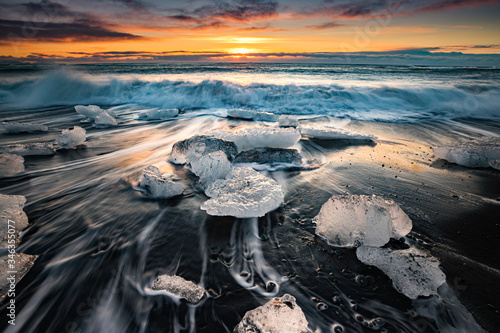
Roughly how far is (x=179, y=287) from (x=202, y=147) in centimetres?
243

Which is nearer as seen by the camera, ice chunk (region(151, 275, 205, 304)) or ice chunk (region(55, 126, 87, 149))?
ice chunk (region(151, 275, 205, 304))

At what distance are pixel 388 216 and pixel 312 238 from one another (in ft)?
2.26

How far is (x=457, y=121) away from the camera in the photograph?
7.49m

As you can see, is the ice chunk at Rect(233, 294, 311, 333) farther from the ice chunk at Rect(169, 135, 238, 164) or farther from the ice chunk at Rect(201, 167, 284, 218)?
the ice chunk at Rect(169, 135, 238, 164)

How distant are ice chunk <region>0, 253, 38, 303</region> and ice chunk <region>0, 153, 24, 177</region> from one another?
242 cm

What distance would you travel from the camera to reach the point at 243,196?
2.67m

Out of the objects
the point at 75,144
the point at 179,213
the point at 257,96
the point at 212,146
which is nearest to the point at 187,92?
the point at 257,96

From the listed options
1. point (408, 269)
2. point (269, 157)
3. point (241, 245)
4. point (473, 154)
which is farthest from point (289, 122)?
point (408, 269)

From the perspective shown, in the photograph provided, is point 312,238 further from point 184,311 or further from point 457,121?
point 457,121

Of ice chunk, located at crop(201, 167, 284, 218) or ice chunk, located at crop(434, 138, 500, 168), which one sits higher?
ice chunk, located at crop(434, 138, 500, 168)

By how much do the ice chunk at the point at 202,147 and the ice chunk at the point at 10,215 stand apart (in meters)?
2.11

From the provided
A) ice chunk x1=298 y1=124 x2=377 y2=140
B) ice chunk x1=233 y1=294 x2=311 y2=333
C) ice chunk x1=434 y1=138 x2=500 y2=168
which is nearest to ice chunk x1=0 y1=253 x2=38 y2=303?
ice chunk x1=233 y1=294 x2=311 y2=333

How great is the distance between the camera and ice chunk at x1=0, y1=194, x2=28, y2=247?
2.22m

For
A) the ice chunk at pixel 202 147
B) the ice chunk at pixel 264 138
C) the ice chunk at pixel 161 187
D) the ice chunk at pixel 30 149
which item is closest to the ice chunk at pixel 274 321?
the ice chunk at pixel 161 187
